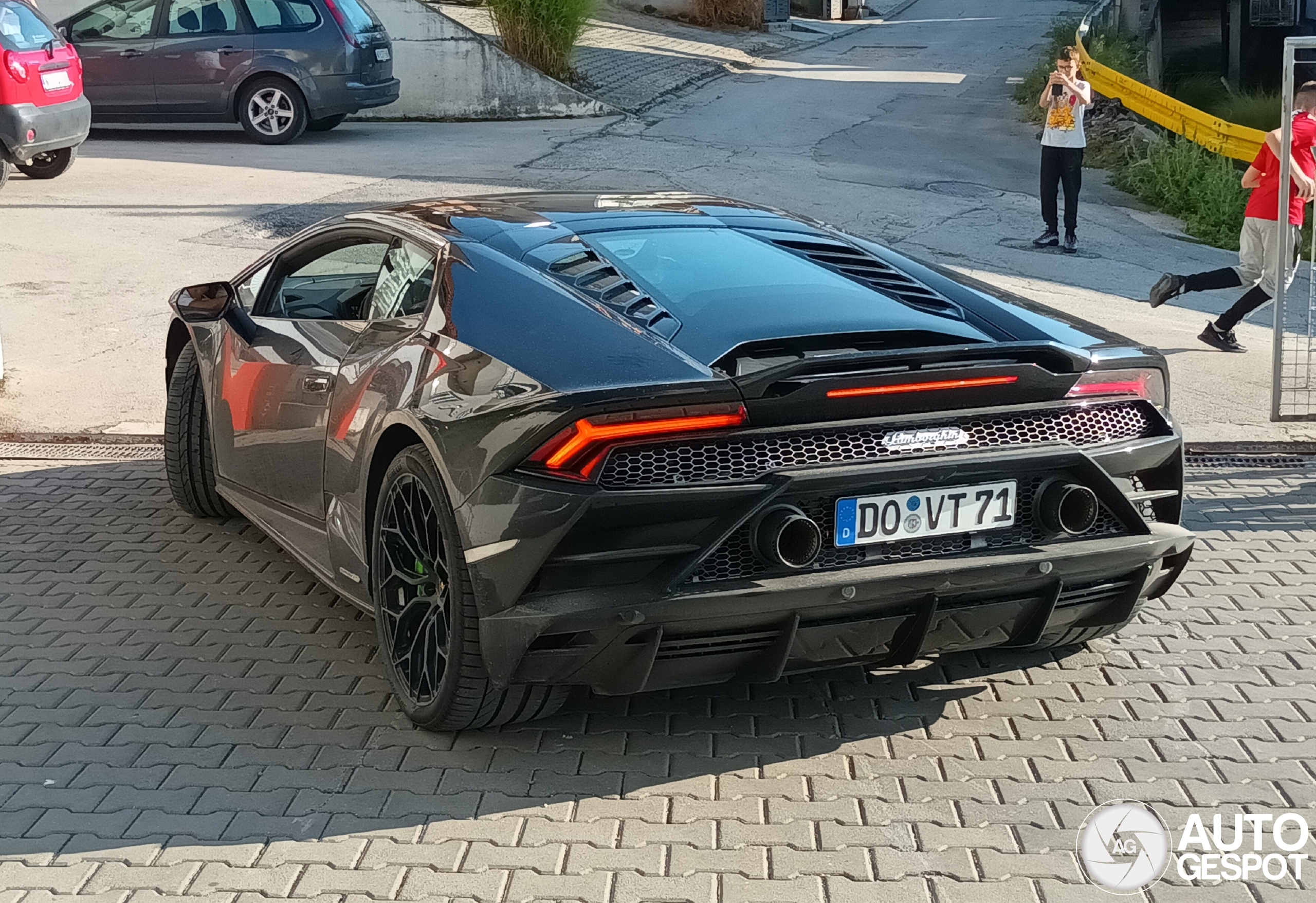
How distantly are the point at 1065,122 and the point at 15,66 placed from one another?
9054 millimetres

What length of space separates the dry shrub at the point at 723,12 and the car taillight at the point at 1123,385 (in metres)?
28.6

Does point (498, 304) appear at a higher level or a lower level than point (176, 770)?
higher

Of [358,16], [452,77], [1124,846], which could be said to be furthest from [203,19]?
[1124,846]

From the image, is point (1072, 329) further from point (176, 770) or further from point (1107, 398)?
point (176, 770)

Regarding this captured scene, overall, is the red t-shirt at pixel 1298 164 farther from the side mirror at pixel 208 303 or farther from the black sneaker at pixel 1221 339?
the side mirror at pixel 208 303

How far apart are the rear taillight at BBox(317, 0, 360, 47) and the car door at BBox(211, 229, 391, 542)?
41.5 ft

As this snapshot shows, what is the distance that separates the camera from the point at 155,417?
27.0ft

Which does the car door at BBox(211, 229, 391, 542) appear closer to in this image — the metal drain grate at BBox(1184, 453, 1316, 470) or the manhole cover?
the metal drain grate at BBox(1184, 453, 1316, 470)

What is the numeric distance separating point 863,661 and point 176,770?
1843 millimetres

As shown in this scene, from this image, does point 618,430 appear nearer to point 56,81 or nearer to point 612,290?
point 612,290

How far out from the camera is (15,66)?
44.2 ft

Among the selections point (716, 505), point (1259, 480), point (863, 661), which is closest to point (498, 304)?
point (716, 505)

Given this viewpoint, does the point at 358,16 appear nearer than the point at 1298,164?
No

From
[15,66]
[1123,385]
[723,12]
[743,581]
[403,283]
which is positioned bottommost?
[743,581]
